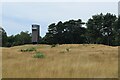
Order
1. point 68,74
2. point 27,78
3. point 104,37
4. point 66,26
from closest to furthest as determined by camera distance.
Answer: point 27,78 < point 68,74 < point 104,37 < point 66,26

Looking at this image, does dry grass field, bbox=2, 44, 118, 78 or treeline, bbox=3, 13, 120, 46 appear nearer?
dry grass field, bbox=2, 44, 118, 78

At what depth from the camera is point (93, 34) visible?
84188mm

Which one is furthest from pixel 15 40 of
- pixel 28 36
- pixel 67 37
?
pixel 67 37

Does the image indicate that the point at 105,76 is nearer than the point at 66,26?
Yes

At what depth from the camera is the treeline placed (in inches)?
3255

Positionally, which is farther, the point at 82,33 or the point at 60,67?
the point at 82,33

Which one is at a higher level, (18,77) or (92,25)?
(92,25)

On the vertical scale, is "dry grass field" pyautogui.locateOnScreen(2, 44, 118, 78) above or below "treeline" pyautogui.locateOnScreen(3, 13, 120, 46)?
below

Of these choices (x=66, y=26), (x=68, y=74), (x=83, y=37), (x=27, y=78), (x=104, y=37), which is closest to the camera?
(x=27, y=78)

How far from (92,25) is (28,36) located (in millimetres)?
25667

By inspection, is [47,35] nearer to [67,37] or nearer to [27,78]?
[67,37]

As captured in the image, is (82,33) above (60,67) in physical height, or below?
above

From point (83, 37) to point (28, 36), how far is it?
20466 millimetres

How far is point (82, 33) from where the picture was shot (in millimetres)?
94500
